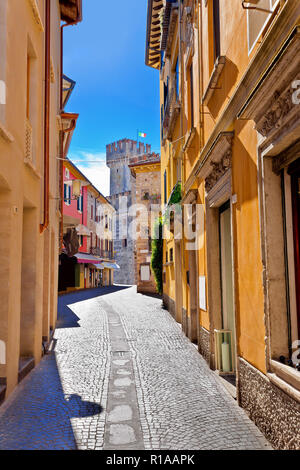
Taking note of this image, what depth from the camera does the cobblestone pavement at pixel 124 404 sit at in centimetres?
420

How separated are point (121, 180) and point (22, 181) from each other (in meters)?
57.0

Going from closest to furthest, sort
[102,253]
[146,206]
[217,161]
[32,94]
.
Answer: [217,161] → [32,94] → [146,206] → [102,253]

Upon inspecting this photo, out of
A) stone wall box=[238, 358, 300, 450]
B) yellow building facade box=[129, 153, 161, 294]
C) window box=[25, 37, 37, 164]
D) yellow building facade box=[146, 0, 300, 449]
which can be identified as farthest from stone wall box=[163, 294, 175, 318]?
yellow building facade box=[129, 153, 161, 294]

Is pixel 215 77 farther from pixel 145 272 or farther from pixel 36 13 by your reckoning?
pixel 145 272

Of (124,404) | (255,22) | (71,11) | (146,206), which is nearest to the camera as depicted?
(255,22)

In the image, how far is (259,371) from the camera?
458 cm

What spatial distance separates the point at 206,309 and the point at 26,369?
3.40m

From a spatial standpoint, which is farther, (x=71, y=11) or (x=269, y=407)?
(x=71, y=11)

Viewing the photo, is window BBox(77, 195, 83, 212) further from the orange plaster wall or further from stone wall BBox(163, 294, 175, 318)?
the orange plaster wall

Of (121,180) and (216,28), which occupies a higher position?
(121,180)

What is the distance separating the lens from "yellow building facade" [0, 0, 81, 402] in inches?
219

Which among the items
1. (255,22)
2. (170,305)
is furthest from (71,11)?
(170,305)

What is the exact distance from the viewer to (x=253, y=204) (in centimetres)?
488

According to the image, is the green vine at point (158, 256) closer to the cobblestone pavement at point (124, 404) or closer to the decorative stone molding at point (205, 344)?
the cobblestone pavement at point (124, 404)
